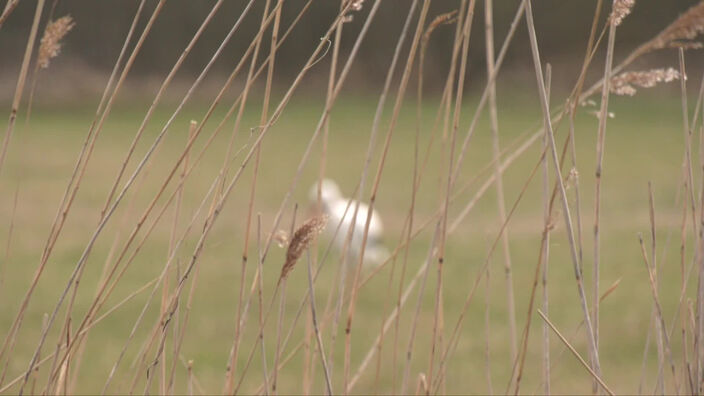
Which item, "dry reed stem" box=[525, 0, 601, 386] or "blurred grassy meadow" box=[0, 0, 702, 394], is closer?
"dry reed stem" box=[525, 0, 601, 386]

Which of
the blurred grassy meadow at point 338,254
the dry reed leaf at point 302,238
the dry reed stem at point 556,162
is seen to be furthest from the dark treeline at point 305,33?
the dry reed leaf at point 302,238

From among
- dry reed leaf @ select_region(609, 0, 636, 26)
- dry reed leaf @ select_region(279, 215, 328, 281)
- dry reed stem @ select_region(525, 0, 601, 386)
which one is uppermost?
dry reed leaf @ select_region(609, 0, 636, 26)

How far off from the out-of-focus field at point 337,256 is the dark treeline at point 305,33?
87cm

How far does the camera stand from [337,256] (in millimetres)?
5176

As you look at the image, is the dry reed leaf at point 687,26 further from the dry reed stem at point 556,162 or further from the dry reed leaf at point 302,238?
the dry reed leaf at point 302,238

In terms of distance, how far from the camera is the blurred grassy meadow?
307 cm

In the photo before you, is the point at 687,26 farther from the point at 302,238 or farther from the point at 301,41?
the point at 301,41

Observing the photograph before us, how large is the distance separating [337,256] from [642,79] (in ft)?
14.4

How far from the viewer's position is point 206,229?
0.93 metres

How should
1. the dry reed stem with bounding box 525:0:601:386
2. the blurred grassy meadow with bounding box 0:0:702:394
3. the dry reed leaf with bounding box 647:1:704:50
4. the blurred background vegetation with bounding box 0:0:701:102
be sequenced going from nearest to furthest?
the dry reed leaf with bounding box 647:1:704:50
the dry reed stem with bounding box 525:0:601:386
the blurred grassy meadow with bounding box 0:0:702:394
the blurred background vegetation with bounding box 0:0:701:102

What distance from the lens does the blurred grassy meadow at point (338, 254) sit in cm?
307

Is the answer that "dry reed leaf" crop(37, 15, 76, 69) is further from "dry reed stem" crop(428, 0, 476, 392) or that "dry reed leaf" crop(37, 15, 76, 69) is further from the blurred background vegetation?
the blurred background vegetation

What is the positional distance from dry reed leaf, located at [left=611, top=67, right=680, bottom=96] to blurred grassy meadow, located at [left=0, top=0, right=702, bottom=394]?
11 cm

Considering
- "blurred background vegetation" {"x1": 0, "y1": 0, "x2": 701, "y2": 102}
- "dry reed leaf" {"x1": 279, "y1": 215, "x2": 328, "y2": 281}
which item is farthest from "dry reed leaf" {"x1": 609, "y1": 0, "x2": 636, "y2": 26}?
"blurred background vegetation" {"x1": 0, "y1": 0, "x2": 701, "y2": 102}
